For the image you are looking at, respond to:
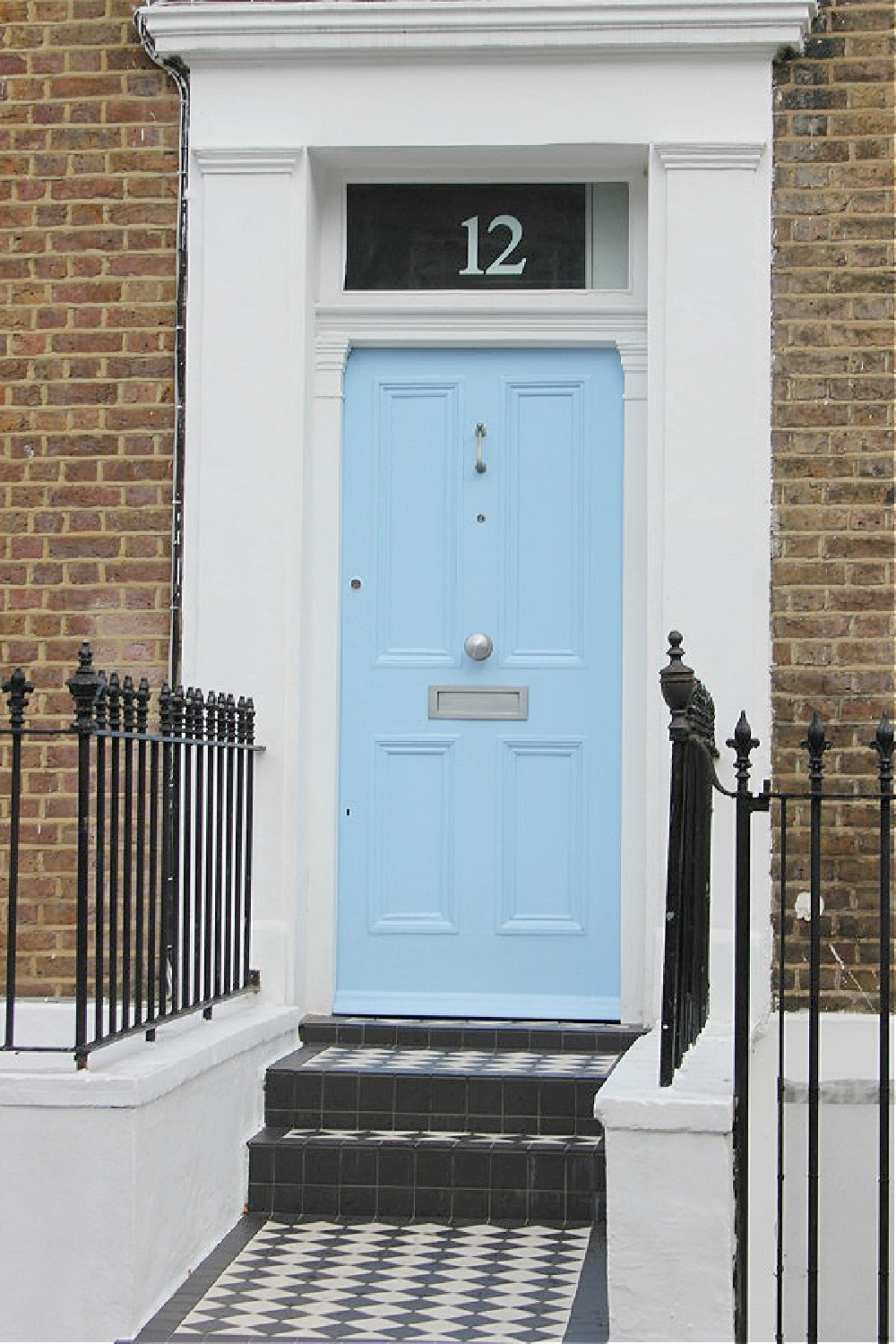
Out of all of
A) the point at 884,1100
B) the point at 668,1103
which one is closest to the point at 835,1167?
the point at 884,1100

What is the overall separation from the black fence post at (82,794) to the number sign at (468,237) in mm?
2796

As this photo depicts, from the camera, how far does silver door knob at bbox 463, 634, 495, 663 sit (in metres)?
6.98

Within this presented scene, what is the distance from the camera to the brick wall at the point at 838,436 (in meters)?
6.69

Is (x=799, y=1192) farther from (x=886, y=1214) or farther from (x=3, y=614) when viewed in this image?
(x=3, y=614)

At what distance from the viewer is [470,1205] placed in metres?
5.80

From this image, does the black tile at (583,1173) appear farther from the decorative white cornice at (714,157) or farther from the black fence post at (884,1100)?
the decorative white cornice at (714,157)

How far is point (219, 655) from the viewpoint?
6879 mm

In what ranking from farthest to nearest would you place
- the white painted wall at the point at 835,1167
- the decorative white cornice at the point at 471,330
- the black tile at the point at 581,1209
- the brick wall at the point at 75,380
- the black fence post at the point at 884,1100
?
1. the decorative white cornice at the point at 471,330
2. the brick wall at the point at 75,380
3. the white painted wall at the point at 835,1167
4. the black tile at the point at 581,1209
5. the black fence post at the point at 884,1100

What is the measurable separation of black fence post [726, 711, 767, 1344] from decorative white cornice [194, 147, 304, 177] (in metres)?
3.31

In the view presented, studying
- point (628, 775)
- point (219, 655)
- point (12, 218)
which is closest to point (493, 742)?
point (628, 775)

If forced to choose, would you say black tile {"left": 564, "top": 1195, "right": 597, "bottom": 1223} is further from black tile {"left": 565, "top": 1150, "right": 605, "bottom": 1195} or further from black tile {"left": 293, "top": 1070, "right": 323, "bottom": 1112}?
black tile {"left": 293, "top": 1070, "right": 323, "bottom": 1112}

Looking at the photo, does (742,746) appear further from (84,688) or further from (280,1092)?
(280,1092)

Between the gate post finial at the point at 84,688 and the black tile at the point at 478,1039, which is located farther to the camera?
the black tile at the point at 478,1039

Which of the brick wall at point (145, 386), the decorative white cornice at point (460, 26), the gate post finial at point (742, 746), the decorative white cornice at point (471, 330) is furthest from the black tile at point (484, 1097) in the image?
the decorative white cornice at point (460, 26)
